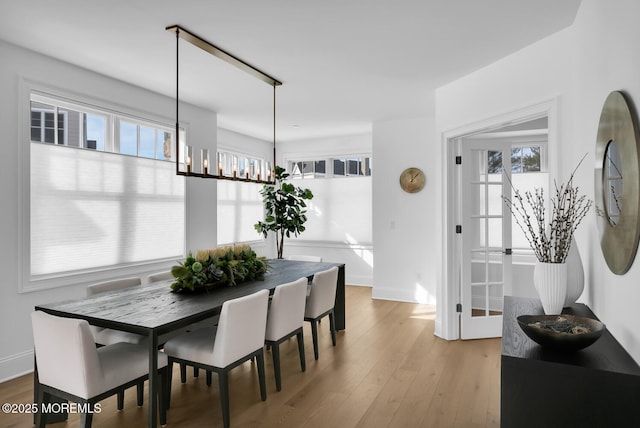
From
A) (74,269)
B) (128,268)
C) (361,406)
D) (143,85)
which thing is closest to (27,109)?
(143,85)

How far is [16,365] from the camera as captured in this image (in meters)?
3.35

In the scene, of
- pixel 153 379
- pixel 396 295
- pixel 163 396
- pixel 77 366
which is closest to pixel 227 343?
pixel 153 379

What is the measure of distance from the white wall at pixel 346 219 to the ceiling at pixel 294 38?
2589 mm

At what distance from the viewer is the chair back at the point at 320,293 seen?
371cm

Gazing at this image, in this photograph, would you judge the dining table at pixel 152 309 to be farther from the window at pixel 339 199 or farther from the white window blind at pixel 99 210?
the window at pixel 339 199

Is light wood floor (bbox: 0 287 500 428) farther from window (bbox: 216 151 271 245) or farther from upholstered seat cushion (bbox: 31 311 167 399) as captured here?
window (bbox: 216 151 271 245)

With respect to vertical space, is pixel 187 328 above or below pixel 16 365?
above

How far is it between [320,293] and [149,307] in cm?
160

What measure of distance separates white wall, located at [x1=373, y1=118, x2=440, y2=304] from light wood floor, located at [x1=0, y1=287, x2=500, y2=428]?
172 cm

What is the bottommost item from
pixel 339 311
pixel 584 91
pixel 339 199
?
pixel 339 311

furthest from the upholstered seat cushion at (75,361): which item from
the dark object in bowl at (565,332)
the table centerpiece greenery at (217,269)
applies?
the dark object in bowl at (565,332)

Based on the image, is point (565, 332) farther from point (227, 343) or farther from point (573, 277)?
point (227, 343)

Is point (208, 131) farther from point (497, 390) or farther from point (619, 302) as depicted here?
point (619, 302)

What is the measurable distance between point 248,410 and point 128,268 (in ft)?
7.68
